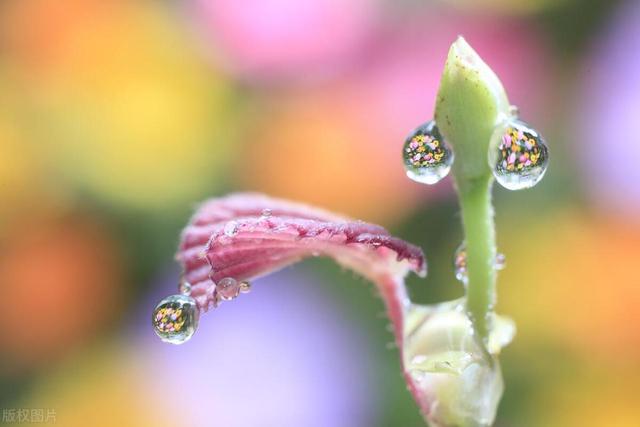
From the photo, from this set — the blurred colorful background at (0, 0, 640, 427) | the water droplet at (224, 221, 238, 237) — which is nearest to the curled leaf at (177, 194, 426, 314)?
the water droplet at (224, 221, 238, 237)

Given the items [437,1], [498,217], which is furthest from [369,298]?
[437,1]

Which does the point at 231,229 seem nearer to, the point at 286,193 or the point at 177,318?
the point at 177,318

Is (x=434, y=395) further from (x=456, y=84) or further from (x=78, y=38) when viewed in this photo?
(x=78, y=38)

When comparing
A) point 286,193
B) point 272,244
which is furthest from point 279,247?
point 286,193

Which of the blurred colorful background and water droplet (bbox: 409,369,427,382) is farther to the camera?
the blurred colorful background

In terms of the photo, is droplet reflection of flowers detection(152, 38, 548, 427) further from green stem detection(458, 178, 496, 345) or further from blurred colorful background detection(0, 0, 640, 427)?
A: blurred colorful background detection(0, 0, 640, 427)

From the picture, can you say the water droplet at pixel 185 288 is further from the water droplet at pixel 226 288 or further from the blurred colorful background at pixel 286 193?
the blurred colorful background at pixel 286 193
